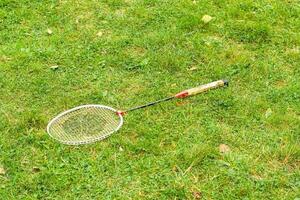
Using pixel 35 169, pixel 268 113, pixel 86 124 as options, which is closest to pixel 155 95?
pixel 86 124

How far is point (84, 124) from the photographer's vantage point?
465 cm

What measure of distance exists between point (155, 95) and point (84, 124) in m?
0.81

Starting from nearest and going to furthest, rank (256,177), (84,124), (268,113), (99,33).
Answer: (256,177)
(84,124)
(268,113)
(99,33)

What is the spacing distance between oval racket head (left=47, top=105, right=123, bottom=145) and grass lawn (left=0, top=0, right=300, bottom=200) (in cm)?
8

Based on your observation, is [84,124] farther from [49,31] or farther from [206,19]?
[206,19]

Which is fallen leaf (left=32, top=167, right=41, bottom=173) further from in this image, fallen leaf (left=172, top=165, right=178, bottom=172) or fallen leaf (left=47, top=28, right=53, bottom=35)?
fallen leaf (left=47, top=28, right=53, bottom=35)

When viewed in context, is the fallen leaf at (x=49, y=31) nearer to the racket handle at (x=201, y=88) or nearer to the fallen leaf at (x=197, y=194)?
the racket handle at (x=201, y=88)

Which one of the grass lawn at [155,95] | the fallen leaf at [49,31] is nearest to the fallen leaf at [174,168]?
the grass lawn at [155,95]

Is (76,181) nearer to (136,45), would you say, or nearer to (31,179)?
(31,179)

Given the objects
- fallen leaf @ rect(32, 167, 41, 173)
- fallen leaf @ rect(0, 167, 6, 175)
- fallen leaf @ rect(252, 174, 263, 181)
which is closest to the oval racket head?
fallen leaf @ rect(32, 167, 41, 173)

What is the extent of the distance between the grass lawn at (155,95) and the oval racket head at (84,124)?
0.26ft

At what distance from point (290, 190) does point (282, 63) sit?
5.79 feet

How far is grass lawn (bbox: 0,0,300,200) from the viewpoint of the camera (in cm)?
425

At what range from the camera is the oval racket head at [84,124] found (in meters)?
4.55
